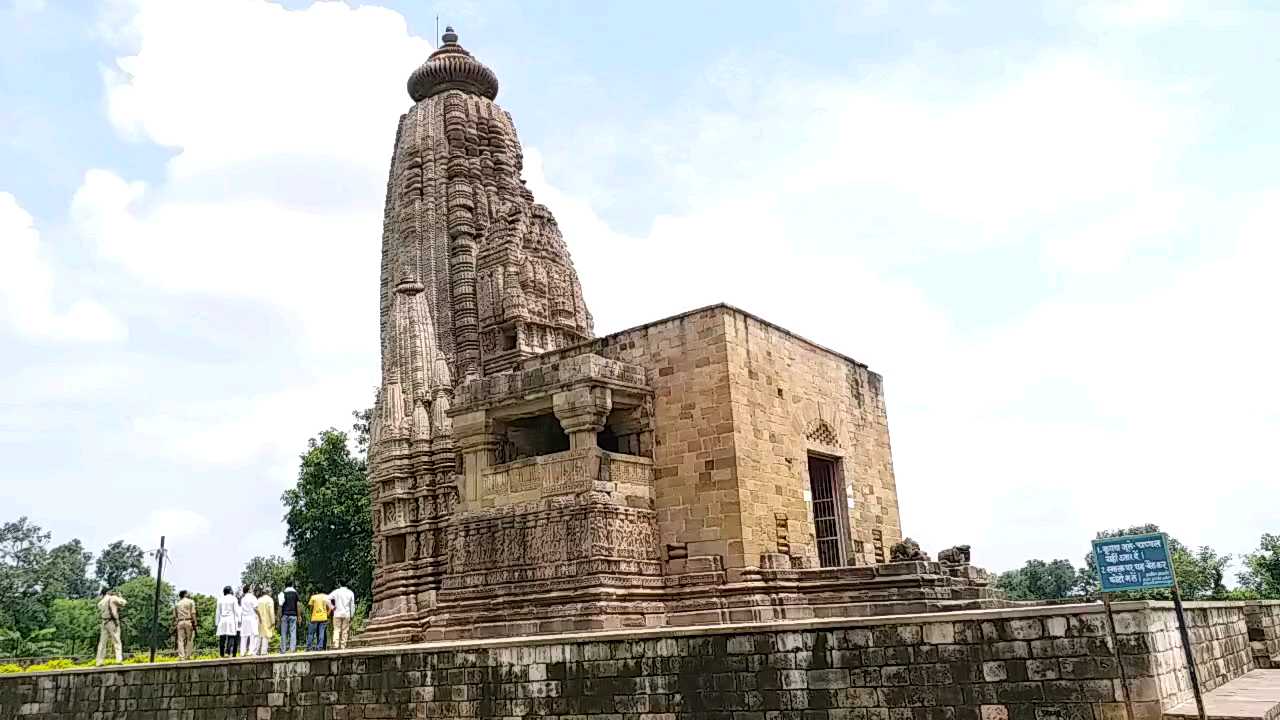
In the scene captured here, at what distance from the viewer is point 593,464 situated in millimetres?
13562

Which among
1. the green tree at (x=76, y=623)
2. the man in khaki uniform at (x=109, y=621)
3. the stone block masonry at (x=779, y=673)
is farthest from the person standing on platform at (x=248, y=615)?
the green tree at (x=76, y=623)

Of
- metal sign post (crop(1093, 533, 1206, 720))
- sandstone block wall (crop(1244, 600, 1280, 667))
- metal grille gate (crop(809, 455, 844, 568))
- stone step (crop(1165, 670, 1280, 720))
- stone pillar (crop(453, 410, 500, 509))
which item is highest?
stone pillar (crop(453, 410, 500, 509))

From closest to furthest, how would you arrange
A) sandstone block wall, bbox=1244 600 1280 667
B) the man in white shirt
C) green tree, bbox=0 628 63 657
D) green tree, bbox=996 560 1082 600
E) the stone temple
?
sandstone block wall, bbox=1244 600 1280 667
the stone temple
the man in white shirt
green tree, bbox=0 628 63 657
green tree, bbox=996 560 1082 600

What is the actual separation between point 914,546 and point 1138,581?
6.30m

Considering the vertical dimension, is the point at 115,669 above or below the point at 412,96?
below

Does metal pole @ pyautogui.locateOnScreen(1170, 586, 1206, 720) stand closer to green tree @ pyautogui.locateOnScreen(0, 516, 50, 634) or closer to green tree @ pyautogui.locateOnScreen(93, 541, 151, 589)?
green tree @ pyautogui.locateOnScreen(0, 516, 50, 634)

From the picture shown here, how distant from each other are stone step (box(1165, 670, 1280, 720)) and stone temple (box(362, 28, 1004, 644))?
3223 mm

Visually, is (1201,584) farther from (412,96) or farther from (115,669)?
(115,669)

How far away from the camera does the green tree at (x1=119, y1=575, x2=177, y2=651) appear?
49094mm

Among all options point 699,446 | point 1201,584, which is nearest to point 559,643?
point 699,446

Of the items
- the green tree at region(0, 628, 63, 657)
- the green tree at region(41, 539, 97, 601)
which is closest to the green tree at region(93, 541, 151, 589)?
the green tree at region(41, 539, 97, 601)

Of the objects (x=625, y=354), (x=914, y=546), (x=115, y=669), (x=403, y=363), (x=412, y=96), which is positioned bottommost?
(x=115, y=669)

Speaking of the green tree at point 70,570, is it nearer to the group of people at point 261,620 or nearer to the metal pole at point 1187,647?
the group of people at point 261,620

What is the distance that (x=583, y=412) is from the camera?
13.8 metres
